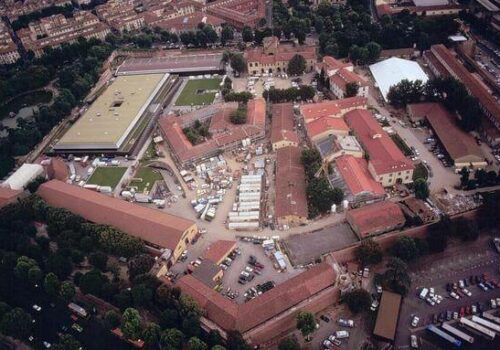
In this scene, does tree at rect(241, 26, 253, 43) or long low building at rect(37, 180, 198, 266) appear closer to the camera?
long low building at rect(37, 180, 198, 266)

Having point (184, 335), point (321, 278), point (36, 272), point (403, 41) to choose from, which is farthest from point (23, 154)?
point (403, 41)

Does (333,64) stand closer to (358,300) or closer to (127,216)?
(127,216)

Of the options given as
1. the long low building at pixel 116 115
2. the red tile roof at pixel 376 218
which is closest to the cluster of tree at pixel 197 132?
the long low building at pixel 116 115

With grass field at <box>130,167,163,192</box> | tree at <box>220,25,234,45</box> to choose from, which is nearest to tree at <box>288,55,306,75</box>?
tree at <box>220,25,234,45</box>

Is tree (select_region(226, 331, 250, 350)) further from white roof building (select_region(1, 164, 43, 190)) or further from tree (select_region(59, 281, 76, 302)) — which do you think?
white roof building (select_region(1, 164, 43, 190))

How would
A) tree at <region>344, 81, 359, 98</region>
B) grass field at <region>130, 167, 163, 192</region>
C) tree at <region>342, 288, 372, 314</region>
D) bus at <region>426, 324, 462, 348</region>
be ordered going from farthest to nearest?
tree at <region>344, 81, 359, 98</region>
grass field at <region>130, 167, 163, 192</region>
tree at <region>342, 288, 372, 314</region>
bus at <region>426, 324, 462, 348</region>

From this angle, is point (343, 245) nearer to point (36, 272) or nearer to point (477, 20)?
point (36, 272)

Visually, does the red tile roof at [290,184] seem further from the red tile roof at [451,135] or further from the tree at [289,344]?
the red tile roof at [451,135]
